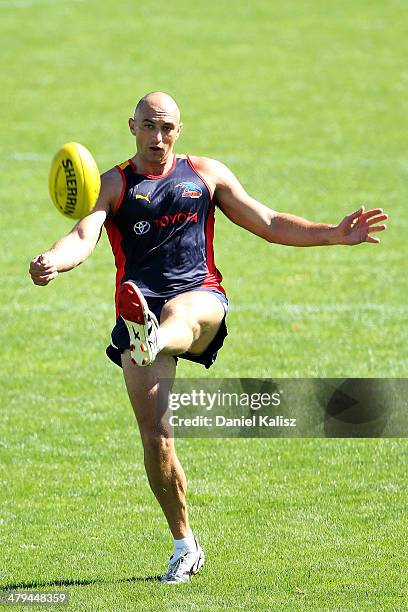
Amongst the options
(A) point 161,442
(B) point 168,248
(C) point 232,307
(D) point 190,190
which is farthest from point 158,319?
(C) point 232,307

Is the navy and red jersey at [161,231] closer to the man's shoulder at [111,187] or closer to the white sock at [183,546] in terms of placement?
the man's shoulder at [111,187]

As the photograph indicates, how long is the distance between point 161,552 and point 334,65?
17.8 m

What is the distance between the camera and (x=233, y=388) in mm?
10562

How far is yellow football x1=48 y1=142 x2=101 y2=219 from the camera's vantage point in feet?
22.6

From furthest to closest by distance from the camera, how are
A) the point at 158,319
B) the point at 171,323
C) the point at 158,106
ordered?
the point at 158,106
the point at 158,319
the point at 171,323

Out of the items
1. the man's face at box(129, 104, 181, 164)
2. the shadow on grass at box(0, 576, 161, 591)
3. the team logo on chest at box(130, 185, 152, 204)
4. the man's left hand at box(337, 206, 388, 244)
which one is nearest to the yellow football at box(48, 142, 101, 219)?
the team logo on chest at box(130, 185, 152, 204)

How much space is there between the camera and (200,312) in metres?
7.01

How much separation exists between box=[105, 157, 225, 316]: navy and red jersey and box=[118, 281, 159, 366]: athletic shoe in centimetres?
60

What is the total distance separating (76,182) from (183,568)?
223cm

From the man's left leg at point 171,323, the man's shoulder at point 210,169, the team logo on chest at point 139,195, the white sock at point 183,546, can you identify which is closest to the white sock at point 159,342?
the man's left leg at point 171,323

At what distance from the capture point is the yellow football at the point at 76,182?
22.6 ft

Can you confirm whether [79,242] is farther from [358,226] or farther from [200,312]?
[358,226]

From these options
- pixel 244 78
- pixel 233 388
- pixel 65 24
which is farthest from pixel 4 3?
pixel 233 388

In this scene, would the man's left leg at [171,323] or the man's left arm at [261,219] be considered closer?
the man's left leg at [171,323]
